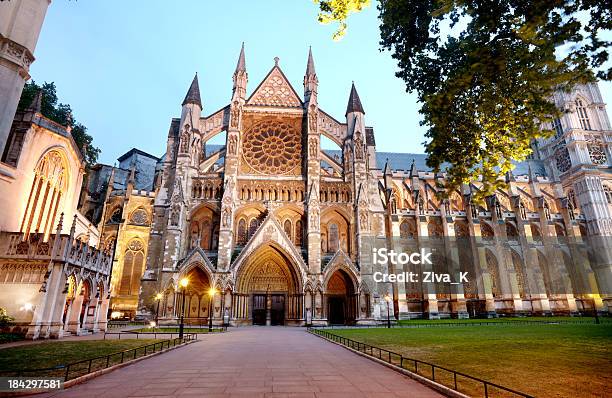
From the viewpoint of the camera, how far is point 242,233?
95.3 ft

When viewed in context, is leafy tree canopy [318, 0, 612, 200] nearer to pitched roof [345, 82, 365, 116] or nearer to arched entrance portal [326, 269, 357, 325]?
arched entrance portal [326, 269, 357, 325]

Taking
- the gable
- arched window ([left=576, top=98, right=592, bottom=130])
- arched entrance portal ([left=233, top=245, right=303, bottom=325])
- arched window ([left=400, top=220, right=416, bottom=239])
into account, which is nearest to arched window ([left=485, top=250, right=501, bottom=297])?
arched window ([left=400, top=220, right=416, bottom=239])

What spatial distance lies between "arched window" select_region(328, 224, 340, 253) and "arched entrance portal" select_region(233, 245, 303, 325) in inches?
178

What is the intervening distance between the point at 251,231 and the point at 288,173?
650 cm

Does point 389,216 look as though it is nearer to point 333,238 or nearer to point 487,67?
point 333,238

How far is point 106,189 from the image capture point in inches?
1414

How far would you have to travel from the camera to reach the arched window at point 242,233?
28.8 m

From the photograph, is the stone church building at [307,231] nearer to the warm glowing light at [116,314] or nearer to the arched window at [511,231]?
the arched window at [511,231]

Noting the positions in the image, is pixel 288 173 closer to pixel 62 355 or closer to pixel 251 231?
pixel 251 231

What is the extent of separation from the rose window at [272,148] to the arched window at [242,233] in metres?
5.25

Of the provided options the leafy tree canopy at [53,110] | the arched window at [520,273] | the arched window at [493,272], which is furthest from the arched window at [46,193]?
the arched window at [520,273]

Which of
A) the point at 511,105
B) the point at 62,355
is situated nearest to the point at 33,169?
the point at 62,355

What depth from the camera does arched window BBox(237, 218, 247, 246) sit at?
94.6 feet

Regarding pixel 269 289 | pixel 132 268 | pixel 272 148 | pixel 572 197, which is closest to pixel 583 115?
pixel 572 197
